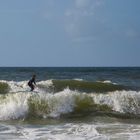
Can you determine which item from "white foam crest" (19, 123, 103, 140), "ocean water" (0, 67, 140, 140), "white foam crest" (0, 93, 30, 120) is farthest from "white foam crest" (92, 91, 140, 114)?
"white foam crest" (19, 123, 103, 140)

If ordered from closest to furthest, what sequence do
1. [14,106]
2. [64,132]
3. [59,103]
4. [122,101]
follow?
[64,132] → [14,106] → [59,103] → [122,101]

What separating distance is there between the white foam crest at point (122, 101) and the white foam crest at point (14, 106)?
3742 millimetres

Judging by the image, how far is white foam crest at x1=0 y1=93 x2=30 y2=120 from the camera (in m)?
17.0

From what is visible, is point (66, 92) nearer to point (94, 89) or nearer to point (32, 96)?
point (32, 96)

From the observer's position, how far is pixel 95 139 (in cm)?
1200

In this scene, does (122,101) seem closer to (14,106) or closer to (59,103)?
(59,103)

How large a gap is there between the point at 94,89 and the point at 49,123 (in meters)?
15.0

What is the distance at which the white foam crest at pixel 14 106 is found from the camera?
669 inches

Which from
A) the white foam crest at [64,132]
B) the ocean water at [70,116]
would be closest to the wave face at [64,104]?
the ocean water at [70,116]

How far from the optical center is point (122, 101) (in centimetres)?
1998

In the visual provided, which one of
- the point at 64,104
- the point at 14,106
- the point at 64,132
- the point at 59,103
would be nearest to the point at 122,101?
the point at 64,104

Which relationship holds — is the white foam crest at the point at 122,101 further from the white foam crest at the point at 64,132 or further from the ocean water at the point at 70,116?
the white foam crest at the point at 64,132

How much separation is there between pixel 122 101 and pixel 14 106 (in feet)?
17.9

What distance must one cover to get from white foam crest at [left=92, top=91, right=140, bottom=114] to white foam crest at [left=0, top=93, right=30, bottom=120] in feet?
12.3
